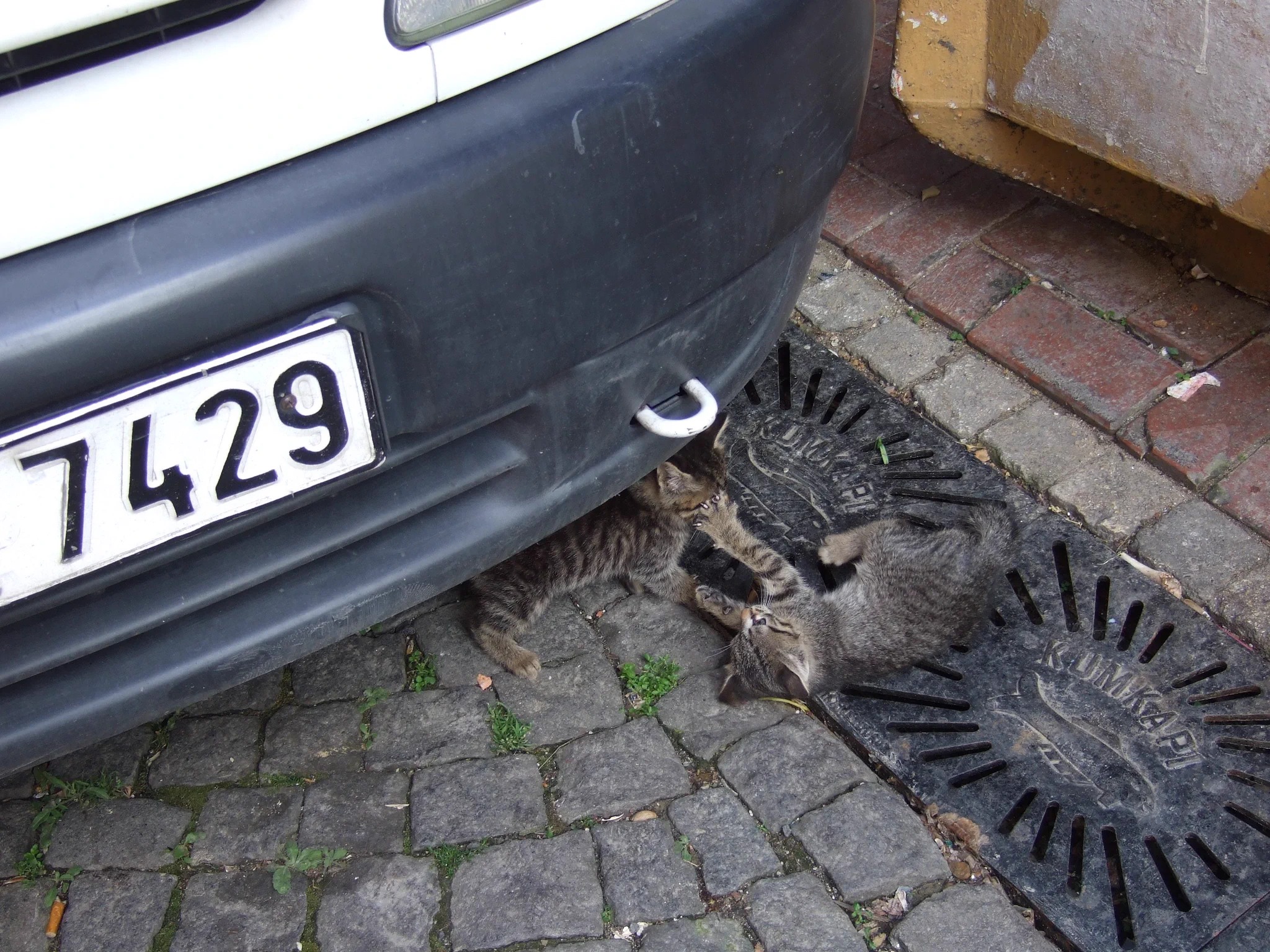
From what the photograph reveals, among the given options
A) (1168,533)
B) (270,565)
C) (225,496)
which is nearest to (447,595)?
(270,565)

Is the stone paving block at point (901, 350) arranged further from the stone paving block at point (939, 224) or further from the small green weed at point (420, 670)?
the small green weed at point (420, 670)

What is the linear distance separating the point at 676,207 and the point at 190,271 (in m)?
A: 0.85

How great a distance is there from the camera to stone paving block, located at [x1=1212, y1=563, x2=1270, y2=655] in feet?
10.1

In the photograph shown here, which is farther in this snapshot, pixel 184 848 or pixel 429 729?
pixel 429 729

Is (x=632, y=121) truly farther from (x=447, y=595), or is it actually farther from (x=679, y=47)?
(x=447, y=595)

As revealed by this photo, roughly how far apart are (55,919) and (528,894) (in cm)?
110

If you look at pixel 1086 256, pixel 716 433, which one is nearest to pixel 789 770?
pixel 716 433

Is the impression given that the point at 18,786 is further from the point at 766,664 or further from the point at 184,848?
the point at 766,664

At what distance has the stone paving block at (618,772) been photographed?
285cm

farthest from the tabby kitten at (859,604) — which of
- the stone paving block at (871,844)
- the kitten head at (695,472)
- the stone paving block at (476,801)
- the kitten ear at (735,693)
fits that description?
the stone paving block at (476,801)

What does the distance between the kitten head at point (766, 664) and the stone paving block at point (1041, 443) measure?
96 centimetres

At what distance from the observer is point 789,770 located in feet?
9.54

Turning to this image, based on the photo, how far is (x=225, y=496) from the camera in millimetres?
1867

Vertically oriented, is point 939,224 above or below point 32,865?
above
